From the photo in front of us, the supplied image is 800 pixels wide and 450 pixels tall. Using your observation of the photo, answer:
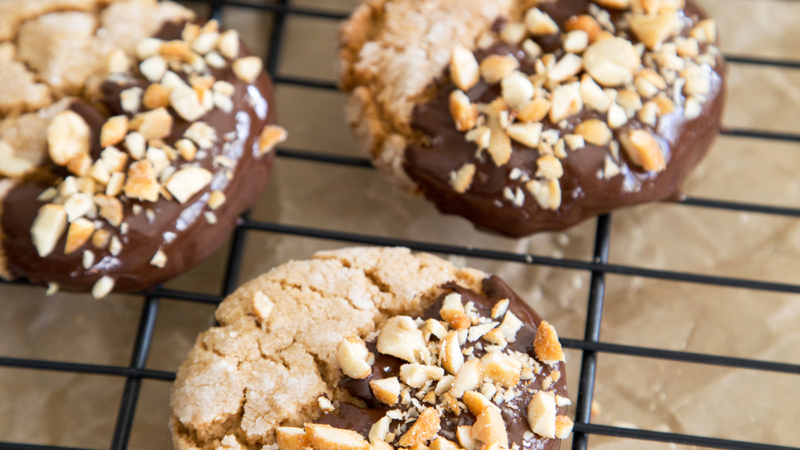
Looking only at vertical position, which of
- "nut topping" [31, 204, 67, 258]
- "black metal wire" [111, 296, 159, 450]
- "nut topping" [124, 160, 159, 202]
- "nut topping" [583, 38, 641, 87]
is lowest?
"black metal wire" [111, 296, 159, 450]

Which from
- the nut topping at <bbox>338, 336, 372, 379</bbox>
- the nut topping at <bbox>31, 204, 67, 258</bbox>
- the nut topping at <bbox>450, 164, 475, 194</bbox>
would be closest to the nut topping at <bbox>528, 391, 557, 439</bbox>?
the nut topping at <bbox>338, 336, 372, 379</bbox>

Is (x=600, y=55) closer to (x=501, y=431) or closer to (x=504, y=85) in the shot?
(x=504, y=85)

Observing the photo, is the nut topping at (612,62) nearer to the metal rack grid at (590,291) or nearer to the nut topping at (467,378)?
the metal rack grid at (590,291)

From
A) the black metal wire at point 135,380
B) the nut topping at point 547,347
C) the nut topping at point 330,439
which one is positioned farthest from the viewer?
the black metal wire at point 135,380

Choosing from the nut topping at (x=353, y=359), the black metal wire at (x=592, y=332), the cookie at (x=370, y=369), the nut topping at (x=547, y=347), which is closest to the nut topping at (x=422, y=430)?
the cookie at (x=370, y=369)

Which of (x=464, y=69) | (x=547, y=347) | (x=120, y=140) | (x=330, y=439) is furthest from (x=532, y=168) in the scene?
(x=120, y=140)

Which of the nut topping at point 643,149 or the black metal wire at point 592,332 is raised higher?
the nut topping at point 643,149

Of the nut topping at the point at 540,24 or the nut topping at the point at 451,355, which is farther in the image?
the nut topping at the point at 540,24

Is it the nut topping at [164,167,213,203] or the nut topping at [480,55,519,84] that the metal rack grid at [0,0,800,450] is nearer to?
the nut topping at [164,167,213,203]
